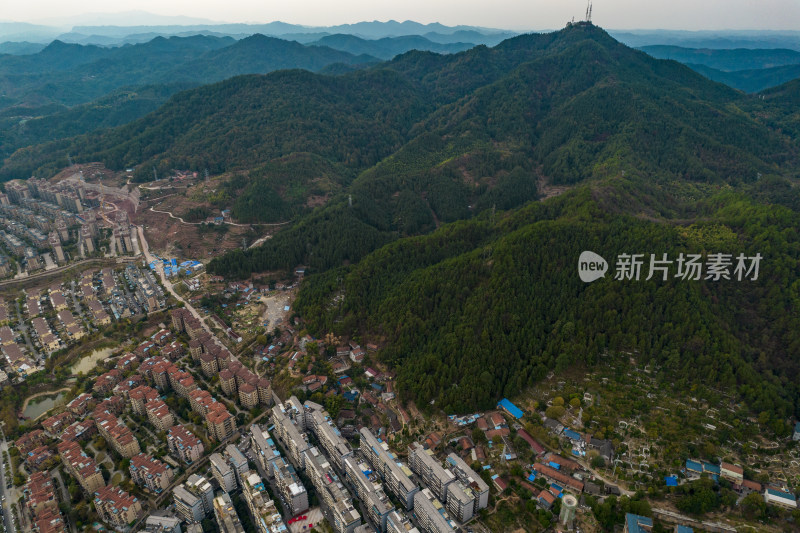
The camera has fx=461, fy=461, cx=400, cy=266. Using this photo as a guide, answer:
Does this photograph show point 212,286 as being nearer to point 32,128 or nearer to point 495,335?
point 495,335

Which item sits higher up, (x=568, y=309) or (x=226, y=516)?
(x=568, y=309)

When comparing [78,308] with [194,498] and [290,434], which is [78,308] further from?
[290,434]

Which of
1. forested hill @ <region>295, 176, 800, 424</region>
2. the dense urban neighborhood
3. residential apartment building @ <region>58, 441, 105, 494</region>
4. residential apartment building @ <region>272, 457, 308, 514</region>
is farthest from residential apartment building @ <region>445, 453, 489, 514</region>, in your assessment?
residential apartment building @ <region>58, 441, 105, 494</region>

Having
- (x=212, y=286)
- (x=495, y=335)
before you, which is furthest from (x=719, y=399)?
(x=212, y=286)

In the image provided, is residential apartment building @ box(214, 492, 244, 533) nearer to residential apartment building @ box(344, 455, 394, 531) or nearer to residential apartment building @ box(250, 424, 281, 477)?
residential apartment building @ box(250, 424, 281, 477)

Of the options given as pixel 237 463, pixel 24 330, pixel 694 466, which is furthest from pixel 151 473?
pixel 694 466
